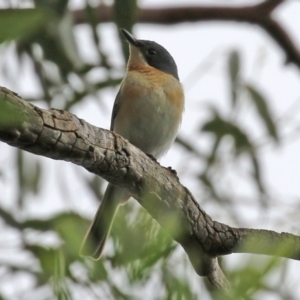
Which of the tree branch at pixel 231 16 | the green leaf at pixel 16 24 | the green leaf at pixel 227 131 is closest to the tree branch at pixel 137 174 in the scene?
the green leaf at pixel 16 24

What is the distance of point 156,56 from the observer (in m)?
4.65

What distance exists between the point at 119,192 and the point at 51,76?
3.56 feet

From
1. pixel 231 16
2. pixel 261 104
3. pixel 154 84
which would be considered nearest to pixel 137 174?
pixel 154 84

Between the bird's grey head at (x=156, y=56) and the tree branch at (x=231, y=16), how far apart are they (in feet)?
1.02

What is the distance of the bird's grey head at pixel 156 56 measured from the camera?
453 centimetres

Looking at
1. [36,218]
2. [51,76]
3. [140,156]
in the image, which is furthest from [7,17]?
[51,76]

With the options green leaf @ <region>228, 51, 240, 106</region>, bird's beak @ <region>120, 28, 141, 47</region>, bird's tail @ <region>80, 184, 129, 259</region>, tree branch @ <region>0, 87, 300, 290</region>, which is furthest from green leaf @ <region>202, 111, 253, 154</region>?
tree branch @ <region>0, 87, 300, 290</region>

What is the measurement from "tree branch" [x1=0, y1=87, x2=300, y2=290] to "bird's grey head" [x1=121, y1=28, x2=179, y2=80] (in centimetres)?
211

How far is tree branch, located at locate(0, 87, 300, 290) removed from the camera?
1.62m

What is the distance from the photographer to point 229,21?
4.99 metres

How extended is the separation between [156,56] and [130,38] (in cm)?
36

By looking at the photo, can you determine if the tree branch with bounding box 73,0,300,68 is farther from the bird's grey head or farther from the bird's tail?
the bird's tail

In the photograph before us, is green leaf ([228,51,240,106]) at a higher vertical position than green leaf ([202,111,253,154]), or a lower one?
higher

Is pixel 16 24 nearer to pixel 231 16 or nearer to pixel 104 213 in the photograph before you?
pixel 104 213
